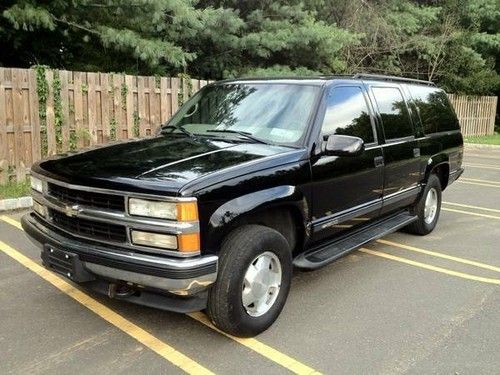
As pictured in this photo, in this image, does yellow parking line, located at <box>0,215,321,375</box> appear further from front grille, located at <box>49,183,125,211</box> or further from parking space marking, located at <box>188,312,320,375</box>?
front grille, located at <box>49,183,125,211</box>

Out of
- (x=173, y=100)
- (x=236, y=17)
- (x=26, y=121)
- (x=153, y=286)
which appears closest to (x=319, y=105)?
(x=153, y=286)

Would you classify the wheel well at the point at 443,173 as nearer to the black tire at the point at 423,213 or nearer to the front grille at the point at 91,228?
the black tire at the point at 423,213

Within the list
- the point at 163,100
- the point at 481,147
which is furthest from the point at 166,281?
the point at 481,147

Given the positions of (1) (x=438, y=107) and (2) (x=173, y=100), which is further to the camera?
(2) (x=173, y=100)

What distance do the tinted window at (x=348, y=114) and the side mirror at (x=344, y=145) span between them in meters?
0.23

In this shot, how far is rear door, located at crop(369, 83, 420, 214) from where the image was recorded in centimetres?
529

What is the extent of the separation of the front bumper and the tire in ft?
0.53

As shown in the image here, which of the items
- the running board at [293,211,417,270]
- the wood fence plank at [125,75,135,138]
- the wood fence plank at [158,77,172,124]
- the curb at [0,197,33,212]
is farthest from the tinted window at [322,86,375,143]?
the wood fence plank at [158,77,172,124]

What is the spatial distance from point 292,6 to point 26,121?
883 centimetres

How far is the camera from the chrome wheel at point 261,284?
3.62 m

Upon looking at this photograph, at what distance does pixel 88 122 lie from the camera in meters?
9.30

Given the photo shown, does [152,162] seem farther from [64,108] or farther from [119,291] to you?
[64,108]

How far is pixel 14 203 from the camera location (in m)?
7.25

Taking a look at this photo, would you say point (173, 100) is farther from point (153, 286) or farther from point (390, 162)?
point (153, 286)
